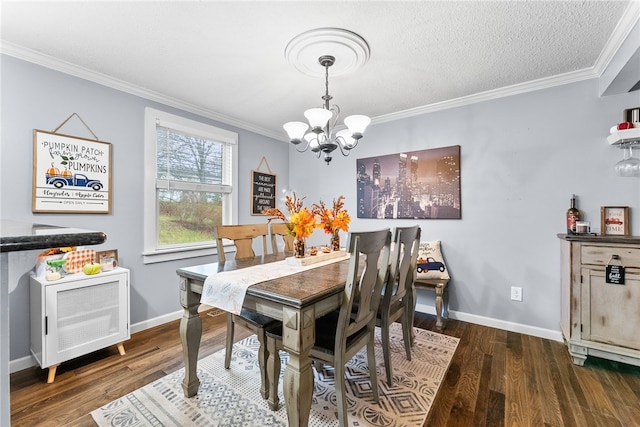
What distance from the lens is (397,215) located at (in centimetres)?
336

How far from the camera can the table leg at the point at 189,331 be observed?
1683mm

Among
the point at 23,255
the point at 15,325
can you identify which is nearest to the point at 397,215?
the point at 23,255

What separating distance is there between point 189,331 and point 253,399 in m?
Result: 0.59

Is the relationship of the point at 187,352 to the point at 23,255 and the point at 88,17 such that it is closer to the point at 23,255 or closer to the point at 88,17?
A: the point at 23,255

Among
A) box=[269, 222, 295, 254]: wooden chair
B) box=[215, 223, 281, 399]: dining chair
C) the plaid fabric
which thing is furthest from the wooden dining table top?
the plaid fabric

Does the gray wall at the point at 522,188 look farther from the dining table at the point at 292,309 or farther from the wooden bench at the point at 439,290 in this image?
the dining table at the point at 292,309

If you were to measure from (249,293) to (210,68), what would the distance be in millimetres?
1958

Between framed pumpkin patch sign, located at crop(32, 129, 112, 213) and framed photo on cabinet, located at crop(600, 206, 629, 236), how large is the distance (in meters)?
4.23

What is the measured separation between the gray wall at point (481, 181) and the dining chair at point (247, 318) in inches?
44.5

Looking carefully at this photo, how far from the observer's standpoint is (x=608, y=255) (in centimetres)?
200

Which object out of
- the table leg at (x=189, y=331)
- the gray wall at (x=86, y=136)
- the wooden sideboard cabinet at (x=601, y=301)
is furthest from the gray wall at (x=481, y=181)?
the table leg at (x=189, y=331)

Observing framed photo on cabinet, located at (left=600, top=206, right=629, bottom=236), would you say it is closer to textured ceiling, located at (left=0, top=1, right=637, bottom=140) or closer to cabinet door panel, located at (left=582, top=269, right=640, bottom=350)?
cabinet door panel, located at (left=582, top=269, right=640, bottom=350)

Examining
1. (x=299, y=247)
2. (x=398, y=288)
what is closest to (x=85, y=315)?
(x=299, y=247)

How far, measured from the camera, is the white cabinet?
74.5 inches
